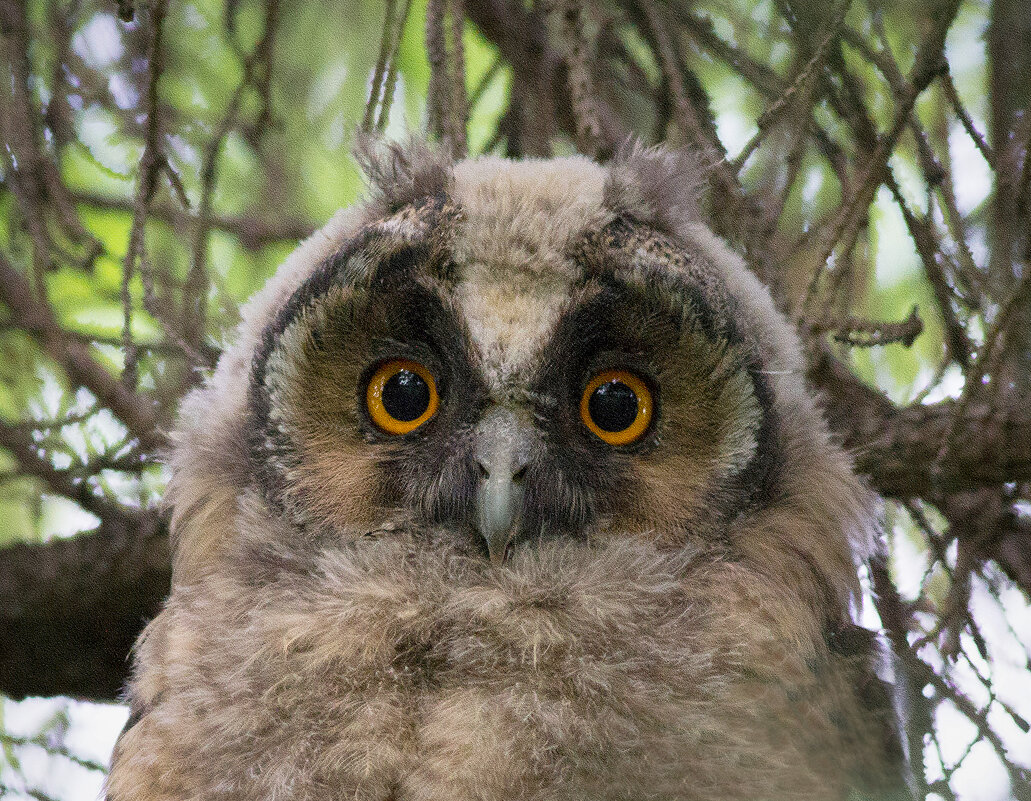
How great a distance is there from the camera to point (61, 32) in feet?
8.55

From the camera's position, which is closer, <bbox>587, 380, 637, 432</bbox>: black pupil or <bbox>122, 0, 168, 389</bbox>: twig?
<bbox>587, 380, 637, 432</bbox>: black pupil

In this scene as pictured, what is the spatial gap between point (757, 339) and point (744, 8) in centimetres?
111

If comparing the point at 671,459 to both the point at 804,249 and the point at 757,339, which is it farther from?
the point at 804,249

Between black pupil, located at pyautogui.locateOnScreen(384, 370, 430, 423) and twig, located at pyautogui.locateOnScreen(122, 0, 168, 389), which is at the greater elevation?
twig, located at pyautogui.locateOnScreen(122, 0, 168, 389)

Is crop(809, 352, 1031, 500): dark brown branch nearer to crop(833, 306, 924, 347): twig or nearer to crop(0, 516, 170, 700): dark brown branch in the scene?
crop(833, 306, 924, 347): twig

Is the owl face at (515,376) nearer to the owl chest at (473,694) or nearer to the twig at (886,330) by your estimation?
the owl chest at (473,694)

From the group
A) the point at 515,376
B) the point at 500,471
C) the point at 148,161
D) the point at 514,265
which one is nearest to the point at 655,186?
the point at 514,265

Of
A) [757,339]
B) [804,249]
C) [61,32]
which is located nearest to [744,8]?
[804,249]

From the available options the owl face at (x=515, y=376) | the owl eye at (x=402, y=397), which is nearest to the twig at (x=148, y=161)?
the owl face at (x=515, y=376)

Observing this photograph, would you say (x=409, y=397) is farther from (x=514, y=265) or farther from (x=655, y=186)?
(x=655, y=186)

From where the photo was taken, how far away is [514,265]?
167 centimetres

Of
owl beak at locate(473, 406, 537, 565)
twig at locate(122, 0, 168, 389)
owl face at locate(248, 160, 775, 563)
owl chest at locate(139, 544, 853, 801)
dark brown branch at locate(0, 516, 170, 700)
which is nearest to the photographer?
owl chest at locate(139, 544, 853, 801)

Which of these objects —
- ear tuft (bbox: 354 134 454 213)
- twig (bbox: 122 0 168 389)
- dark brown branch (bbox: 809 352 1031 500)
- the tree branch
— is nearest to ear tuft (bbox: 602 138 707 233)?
ear tuft (bbox: 354 134 454 213)

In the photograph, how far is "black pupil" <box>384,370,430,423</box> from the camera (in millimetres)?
1663
